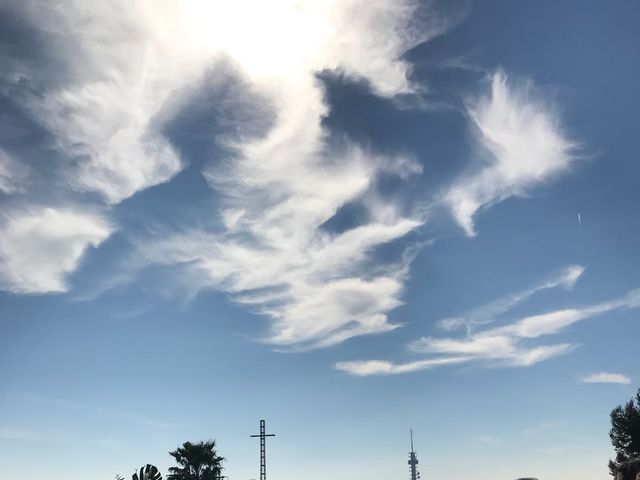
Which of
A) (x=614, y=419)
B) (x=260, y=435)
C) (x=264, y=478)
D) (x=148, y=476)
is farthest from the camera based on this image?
(x=260, y=435)

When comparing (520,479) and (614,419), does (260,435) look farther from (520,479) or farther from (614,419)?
(614,419)

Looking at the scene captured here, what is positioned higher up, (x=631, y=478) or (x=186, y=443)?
(x=186, y=443)

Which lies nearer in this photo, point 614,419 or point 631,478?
point 631,478

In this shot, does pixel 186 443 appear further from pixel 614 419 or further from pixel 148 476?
pixel 614 419

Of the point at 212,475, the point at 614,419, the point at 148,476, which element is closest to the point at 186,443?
the point at 212,475

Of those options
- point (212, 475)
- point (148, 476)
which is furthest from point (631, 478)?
point (148, 476)

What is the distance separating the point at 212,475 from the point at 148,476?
17208 millimetres

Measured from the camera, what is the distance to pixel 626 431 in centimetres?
6938

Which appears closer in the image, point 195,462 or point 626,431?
point 195,462

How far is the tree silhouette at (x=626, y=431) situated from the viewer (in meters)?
Answer: 68.2

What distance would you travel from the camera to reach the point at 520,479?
216 feet

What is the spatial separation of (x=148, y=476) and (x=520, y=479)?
1937 inches

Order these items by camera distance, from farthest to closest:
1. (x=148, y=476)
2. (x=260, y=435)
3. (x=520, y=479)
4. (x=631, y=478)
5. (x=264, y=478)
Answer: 1. (x=260, y=435)
2. (x=264, y=478)
3. (x=520, y=479)
4. (x=631, y=478)
5. (x=148, y=476)

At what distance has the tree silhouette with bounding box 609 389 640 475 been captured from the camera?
68.2 m
